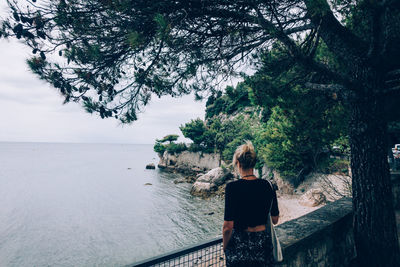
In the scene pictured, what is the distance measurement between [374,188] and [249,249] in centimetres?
229

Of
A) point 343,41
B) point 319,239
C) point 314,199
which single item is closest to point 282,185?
point 314,199

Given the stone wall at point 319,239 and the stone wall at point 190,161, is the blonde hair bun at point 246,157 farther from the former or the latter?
the stone wall at point 190,161

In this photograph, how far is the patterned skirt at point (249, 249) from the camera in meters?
1.75

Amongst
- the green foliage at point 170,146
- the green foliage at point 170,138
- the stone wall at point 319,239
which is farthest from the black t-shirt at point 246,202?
the green foliage at point 170,138

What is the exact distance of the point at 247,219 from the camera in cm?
174

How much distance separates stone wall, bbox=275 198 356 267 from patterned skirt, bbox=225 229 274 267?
50 centimetres

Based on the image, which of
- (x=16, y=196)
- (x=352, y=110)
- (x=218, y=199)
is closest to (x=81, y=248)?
(x=218, y=199)

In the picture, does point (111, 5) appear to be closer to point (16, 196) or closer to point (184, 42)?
point (184, 42)

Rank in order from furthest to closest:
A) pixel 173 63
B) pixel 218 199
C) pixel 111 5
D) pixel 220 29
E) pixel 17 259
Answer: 1. pixel 218 199
2. pixel 17 259
3. pixel 173 63
4. pixel 220 29
5. pixel 111 5

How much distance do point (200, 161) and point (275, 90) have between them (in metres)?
35.6

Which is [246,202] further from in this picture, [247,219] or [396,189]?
[396,189]

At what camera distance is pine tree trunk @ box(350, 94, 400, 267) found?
2840 millimetres

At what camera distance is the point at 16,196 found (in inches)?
1035

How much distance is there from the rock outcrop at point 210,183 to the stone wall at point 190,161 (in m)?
10.8
